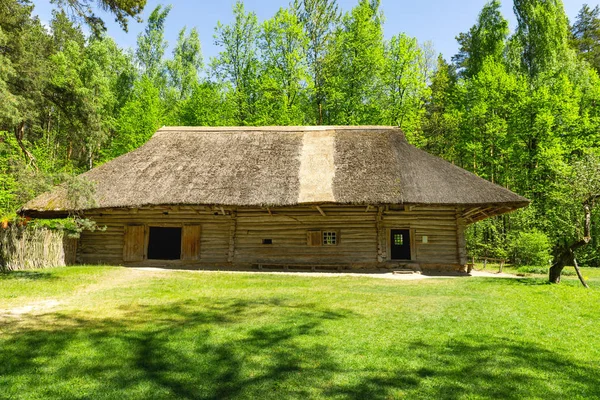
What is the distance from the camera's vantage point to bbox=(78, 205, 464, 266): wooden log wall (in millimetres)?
16734

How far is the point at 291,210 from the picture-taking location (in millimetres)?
16781

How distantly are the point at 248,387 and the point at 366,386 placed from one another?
4.78 feet

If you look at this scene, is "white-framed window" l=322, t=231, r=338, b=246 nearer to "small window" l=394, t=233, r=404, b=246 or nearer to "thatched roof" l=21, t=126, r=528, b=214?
"thatched roof" l=21, t=126, r=528, b=214

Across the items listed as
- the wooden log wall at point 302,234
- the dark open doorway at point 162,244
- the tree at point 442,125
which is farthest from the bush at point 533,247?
the dark open doorway at point 162,244

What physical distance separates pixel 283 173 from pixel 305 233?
294cm

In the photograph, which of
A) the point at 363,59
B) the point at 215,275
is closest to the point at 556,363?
the point at 215,275

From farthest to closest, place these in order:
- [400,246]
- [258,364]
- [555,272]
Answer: [400,246] < [555,272] < [258,364]

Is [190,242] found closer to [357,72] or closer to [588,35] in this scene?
[357,72]

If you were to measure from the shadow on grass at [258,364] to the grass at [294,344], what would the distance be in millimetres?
24

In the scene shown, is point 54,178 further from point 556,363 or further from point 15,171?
Answer: point 556,363

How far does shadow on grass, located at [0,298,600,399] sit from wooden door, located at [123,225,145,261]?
407 inches

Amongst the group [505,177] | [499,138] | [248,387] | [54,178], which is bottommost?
[248,387]

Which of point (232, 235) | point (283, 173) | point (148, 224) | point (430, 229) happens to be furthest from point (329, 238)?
point (148, 224)

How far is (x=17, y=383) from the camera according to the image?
15.4 feet
